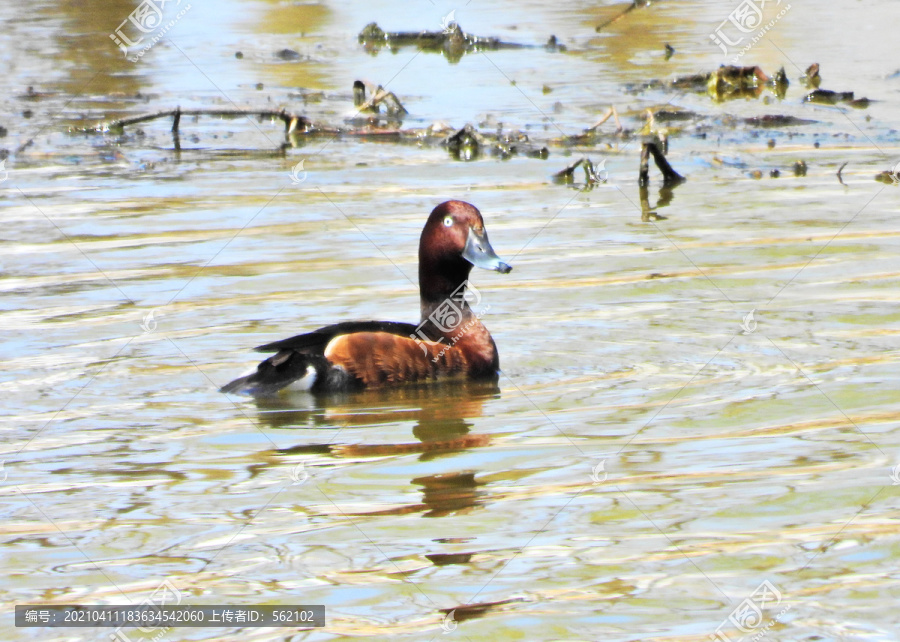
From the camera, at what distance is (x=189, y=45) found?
19.1 metres

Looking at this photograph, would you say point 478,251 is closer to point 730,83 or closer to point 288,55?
point 730,83

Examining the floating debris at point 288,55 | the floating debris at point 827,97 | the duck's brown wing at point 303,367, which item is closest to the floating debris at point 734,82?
the floating debris at point 827,97

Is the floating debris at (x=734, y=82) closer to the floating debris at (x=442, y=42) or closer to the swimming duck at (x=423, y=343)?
the floating debris at (x=442, y=42)

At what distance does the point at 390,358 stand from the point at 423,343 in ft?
0.79

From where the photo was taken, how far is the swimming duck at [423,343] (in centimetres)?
712

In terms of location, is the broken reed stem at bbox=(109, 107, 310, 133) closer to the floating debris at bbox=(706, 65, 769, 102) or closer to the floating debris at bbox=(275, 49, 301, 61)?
the floating debris at bbox=(706, 65, 769, 102)

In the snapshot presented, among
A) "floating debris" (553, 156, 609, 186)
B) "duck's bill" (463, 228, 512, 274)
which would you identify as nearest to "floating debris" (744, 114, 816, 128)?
"floating debris" (553, 156, 609, 186)

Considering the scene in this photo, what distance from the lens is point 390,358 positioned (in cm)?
725

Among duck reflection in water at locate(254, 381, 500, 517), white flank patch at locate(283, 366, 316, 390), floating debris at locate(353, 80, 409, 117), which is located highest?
floating debris at locate(353, 80, 409, 117)

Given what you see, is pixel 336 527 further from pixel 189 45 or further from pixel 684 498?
pixel 189 45

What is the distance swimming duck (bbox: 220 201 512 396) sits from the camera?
7121mm

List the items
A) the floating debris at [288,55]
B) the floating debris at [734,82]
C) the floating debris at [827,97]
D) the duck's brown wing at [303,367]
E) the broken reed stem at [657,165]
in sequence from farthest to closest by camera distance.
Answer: the floating debris at [288,55] → the floating debris at [734,82] → the floating debris at [827,97] → the broken reed stem at [657,165] → the duck's brown wing at [303,367]

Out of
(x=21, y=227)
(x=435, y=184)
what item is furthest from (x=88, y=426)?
(x=435, y=184)

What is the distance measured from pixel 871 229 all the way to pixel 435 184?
341 cm
